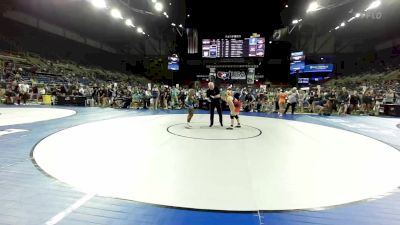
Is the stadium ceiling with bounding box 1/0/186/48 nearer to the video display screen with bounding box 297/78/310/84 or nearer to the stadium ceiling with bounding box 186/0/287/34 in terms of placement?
Result: the stadium ceiling with bounding box 186/0/287/34

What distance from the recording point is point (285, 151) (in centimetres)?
600

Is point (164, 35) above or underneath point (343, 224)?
above

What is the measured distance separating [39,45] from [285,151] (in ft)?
111

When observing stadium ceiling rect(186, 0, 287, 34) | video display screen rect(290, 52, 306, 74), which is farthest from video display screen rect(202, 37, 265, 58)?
video display screen rect(290, 52, 306, 74)

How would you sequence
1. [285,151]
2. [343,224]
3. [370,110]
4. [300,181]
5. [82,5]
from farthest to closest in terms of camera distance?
[82,5] → [370,110] → [285,151] → [300,181] → [343,224]

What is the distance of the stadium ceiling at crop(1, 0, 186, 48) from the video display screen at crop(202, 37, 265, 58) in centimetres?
418

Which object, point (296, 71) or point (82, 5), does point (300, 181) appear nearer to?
point (82, 5)

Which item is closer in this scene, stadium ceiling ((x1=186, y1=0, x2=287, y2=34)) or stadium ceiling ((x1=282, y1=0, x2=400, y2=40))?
stadium ceiling ((x1=282, y1=0, x2=400, y2=40))

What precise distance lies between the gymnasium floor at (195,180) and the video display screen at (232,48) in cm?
1750

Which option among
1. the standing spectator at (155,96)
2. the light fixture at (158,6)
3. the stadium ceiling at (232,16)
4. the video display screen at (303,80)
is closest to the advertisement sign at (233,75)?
the stadium ceiling at (232,16)

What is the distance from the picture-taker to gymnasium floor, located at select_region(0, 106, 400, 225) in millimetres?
3107

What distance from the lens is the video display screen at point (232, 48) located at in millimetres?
23781

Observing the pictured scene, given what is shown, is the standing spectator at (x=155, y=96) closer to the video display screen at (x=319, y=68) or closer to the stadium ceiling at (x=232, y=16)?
the stadium ceiling at (x=232, y=16)

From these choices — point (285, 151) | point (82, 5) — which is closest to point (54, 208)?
point (285, 151)
